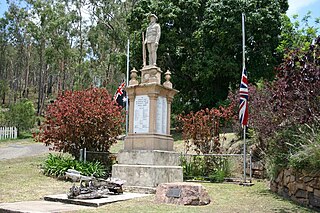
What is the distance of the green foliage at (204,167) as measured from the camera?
1321 centimetres

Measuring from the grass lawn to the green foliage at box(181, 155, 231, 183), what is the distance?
149cm

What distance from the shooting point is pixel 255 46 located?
2331 centimetres

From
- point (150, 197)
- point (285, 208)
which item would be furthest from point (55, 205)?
point (285, 208)

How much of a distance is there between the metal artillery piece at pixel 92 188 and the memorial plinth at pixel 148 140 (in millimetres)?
1145

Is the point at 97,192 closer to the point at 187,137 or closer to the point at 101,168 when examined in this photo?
the point at 101,168

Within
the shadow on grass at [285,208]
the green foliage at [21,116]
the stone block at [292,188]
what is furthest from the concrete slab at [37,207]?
the green foliage at [21,116]

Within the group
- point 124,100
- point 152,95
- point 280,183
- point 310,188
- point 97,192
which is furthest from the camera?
point 124,100

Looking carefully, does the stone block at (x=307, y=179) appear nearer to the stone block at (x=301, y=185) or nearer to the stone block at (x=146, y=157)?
the stone block at (x=301, y=185)

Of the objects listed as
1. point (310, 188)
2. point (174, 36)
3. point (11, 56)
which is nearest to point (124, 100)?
point (174, 36)

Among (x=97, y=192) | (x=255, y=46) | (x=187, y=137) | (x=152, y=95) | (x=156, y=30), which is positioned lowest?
(x=97, y=192)

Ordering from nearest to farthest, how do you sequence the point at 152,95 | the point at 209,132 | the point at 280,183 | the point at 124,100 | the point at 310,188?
the point at 310,188, the point at 280,183, the point at 152,95, the point at 209,132, the point at 124,100

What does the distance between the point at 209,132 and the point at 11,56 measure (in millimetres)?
50219

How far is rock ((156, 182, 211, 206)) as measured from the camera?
7906 mm

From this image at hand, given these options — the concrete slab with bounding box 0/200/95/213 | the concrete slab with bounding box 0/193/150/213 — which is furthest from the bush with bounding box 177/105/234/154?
the concrete slab with bounding box 0/200/95/213
